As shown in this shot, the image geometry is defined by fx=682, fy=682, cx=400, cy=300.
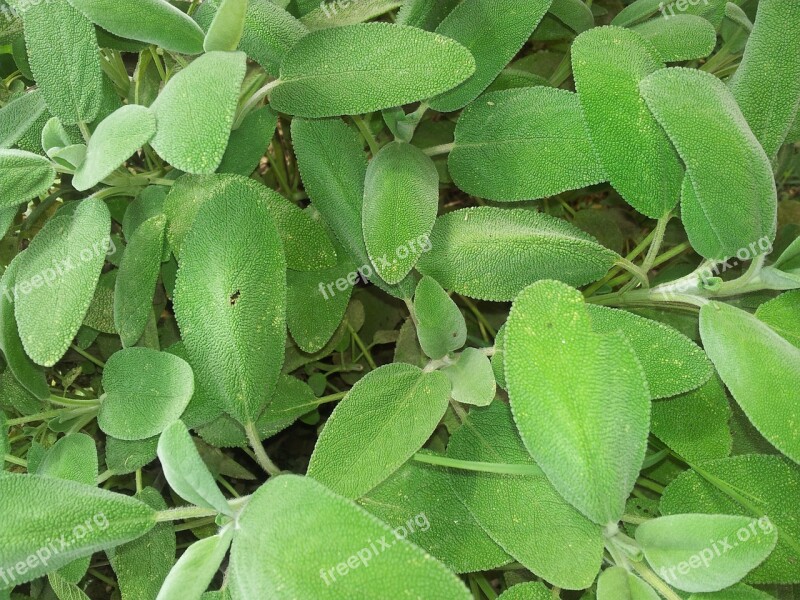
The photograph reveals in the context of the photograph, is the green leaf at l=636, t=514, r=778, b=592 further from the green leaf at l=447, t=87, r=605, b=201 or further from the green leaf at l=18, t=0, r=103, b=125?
the green leaf at l=18, t=0, r=103, b=125

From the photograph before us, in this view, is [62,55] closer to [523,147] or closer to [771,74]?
[523,147]

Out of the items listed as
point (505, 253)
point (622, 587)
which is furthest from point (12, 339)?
point (622, 587)

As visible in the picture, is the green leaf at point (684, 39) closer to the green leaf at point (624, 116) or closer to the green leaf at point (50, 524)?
the green leaf at point (624, 116)

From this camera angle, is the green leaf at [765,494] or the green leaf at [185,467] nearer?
the green leaf at [185,467]

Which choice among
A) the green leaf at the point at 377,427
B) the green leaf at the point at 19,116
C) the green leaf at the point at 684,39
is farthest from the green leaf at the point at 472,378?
the green leaf at the point at 19,116

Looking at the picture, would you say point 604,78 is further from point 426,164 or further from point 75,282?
point 75,282
